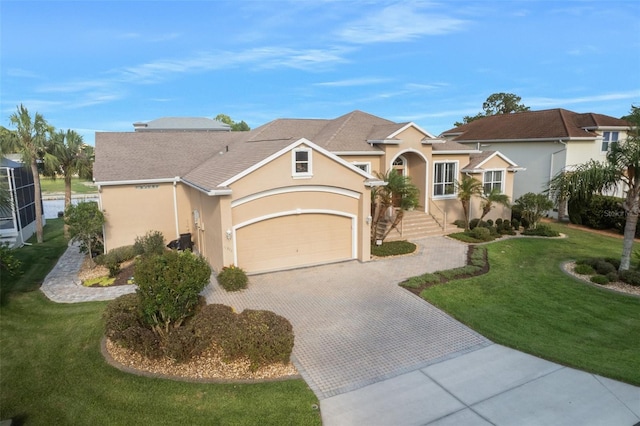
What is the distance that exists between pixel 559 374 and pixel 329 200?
10330 mm

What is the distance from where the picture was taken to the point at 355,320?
11.9 meters

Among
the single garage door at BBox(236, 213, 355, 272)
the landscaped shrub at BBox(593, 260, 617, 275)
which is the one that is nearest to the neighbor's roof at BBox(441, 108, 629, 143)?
the landscaped shrub at BBox(593, 260, 617, 275)

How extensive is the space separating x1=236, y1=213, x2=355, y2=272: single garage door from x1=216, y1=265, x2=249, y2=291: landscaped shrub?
112cm

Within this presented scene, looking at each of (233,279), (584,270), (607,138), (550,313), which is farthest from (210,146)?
(607,138)

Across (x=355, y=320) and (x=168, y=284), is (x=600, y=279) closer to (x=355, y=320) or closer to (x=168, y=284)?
(x=355, y=320)

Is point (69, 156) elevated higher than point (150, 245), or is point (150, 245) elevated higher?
point (69, 156)

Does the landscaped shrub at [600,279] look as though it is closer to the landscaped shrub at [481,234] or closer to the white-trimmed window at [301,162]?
the landscaped shrub at [481,234]

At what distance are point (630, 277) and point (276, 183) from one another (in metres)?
13.3

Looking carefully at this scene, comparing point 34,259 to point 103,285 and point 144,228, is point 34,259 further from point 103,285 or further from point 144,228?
point 103,285

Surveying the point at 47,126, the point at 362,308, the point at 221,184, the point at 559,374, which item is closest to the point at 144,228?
the point at 221,184

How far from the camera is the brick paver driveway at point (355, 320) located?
31.1 ft

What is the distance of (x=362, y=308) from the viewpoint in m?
12.8

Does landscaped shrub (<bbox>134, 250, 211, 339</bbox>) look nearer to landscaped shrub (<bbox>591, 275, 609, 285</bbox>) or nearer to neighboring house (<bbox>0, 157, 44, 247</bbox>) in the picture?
landscaped shrub (<bbox>591, 275, 609, 285</bbox>)

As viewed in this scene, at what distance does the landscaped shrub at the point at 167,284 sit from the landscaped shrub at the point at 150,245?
893 cm
